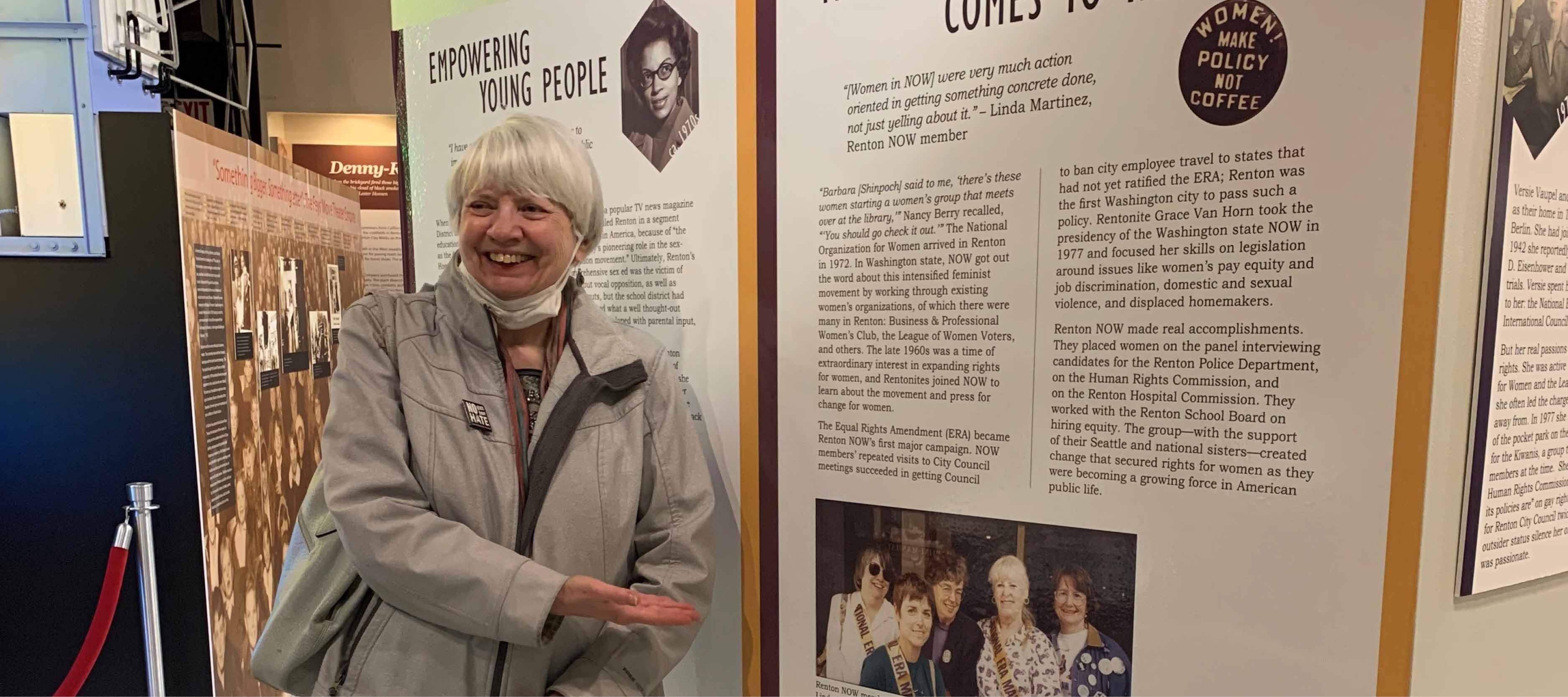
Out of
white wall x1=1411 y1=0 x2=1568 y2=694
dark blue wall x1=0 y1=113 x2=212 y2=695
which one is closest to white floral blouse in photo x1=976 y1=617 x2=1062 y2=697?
white wall x1=1411 y1=0 x2=1568 y2=694

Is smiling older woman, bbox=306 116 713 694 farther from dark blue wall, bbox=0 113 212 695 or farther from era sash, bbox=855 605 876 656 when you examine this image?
dark blue wall, bbox=0 113 212 695

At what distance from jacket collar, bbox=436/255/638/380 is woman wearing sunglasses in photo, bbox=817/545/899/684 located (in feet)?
2.17

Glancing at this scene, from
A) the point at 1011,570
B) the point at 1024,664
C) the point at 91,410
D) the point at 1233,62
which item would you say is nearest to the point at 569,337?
the point at 1011,570

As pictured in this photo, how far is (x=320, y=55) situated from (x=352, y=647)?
16.6 ft

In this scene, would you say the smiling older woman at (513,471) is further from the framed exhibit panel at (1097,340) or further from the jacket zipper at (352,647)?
the framed exhibit panel at (1097,340)

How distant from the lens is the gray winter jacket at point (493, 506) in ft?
4.06

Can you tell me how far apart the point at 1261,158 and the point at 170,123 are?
3.28 meters

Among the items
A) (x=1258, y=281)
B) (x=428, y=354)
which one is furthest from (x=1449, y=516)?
(x=428, y=354)

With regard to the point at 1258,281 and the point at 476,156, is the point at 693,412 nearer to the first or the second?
the point at 476,156

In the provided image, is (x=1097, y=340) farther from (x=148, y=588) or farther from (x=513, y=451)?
(x=148, y=588)

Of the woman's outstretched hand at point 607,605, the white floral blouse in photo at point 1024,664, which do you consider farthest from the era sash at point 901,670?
the woman's outstretched hand at point 607,605

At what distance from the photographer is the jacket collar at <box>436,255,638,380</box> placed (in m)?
1.42

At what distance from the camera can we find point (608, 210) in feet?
6.29

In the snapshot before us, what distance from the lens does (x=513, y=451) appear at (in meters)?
1.37
